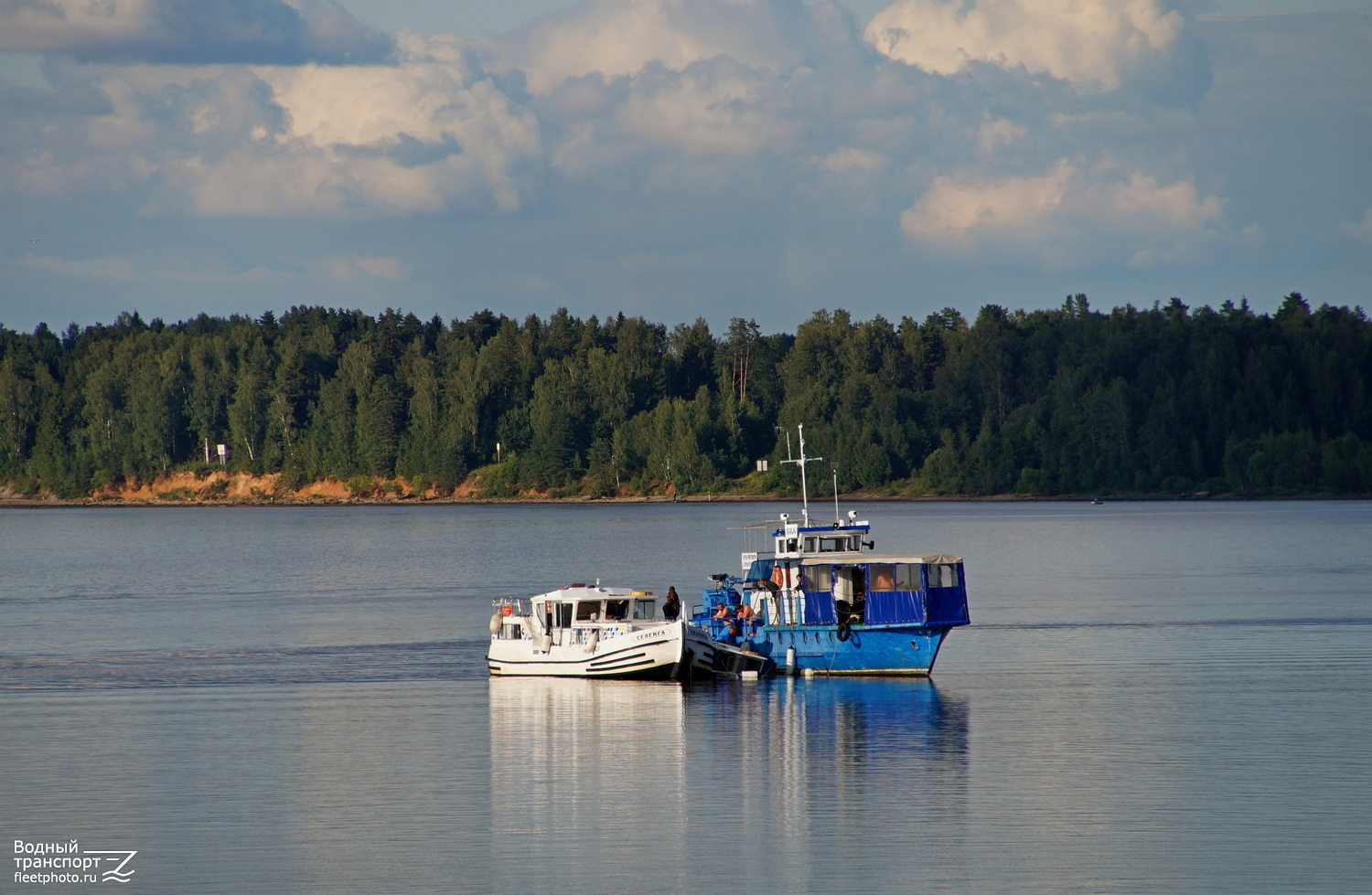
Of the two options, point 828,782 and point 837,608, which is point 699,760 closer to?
point 828,782

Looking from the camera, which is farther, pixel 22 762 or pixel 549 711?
pixel 549 711

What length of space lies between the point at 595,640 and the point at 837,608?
27.0ft

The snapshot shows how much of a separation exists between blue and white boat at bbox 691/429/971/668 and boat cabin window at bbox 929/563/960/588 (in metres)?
0.03

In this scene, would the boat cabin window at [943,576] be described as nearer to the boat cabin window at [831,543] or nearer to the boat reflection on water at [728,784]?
the boat reflection on water at [728,784]

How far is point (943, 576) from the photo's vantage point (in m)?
48.6

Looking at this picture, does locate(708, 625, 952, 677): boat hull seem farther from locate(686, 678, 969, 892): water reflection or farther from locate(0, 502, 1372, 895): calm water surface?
locate(0, 502, 1372, 895): calm water surface

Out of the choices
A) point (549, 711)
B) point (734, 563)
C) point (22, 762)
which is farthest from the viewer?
point (734, 563)

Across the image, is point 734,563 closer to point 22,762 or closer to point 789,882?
point 22,762

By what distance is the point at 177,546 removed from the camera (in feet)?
488

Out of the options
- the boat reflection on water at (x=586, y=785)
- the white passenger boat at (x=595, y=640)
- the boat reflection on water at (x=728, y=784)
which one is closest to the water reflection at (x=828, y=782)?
the boat reflection on water at (x=728, y=784)

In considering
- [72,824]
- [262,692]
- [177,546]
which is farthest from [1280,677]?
[177,546]

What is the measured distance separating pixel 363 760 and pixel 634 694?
42.5 ft

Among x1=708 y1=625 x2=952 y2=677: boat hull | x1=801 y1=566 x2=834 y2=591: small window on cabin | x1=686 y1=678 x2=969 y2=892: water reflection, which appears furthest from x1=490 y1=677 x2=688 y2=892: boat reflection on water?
x1=801 y1=566 x2=834 y2=591: small window on cabin

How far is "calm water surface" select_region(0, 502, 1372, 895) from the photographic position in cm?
2711
